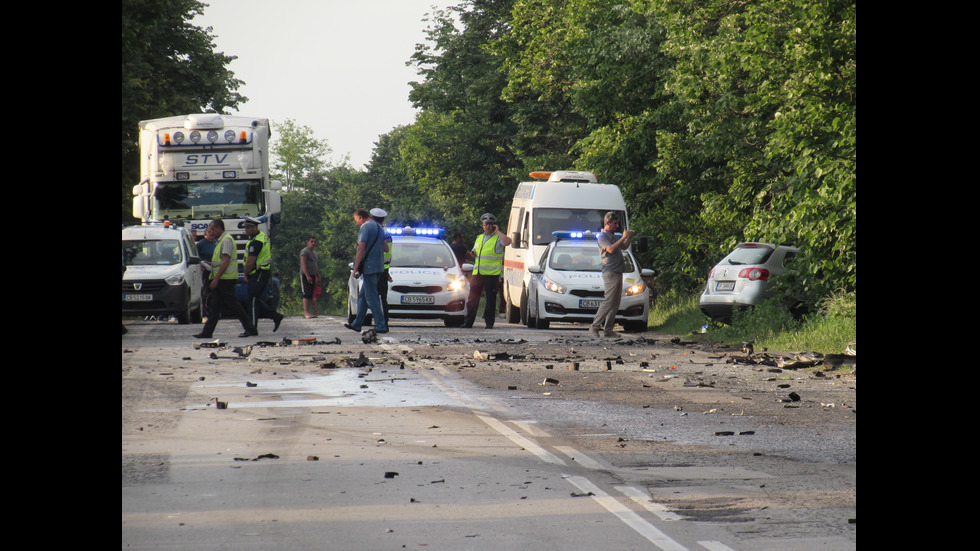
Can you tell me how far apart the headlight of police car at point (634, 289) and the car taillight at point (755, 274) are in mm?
2890

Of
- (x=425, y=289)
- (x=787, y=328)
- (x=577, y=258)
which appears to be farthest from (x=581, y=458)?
(x=577, y=258)

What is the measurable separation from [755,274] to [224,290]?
28.3 feet

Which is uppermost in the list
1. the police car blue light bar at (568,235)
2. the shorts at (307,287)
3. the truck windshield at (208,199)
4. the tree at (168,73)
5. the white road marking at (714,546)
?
the tree at (168,73)

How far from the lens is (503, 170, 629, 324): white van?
92.4 feet

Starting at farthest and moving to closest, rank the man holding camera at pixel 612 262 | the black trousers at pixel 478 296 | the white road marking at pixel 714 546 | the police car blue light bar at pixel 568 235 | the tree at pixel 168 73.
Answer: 1. the tree at pixel 168 73
2. the police car blue light bar at pixel 568 235
3. the black trousers at pixel 478 296
4. the man holding camera at pixel 612 262
5. the white road marking at pixel 714 546

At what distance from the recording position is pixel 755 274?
21.7 meters

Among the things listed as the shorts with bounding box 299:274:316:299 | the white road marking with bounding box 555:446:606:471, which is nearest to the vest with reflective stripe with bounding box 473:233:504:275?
the shorts with bounding box 299:274:316:299

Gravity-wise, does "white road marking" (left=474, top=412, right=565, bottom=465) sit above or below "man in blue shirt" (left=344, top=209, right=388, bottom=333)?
below

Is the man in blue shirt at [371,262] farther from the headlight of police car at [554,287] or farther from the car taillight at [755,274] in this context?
the car taillight at [755,274]

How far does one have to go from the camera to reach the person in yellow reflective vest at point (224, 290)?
798 inches

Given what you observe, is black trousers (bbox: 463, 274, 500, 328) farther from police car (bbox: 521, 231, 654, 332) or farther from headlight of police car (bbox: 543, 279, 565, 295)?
headlight of police car (bbox: 543, 279, 565, 295)

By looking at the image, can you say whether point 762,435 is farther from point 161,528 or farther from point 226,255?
point 226,255

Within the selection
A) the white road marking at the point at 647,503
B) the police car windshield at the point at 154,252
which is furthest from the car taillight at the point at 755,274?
the white road marking at the point at 647,503
